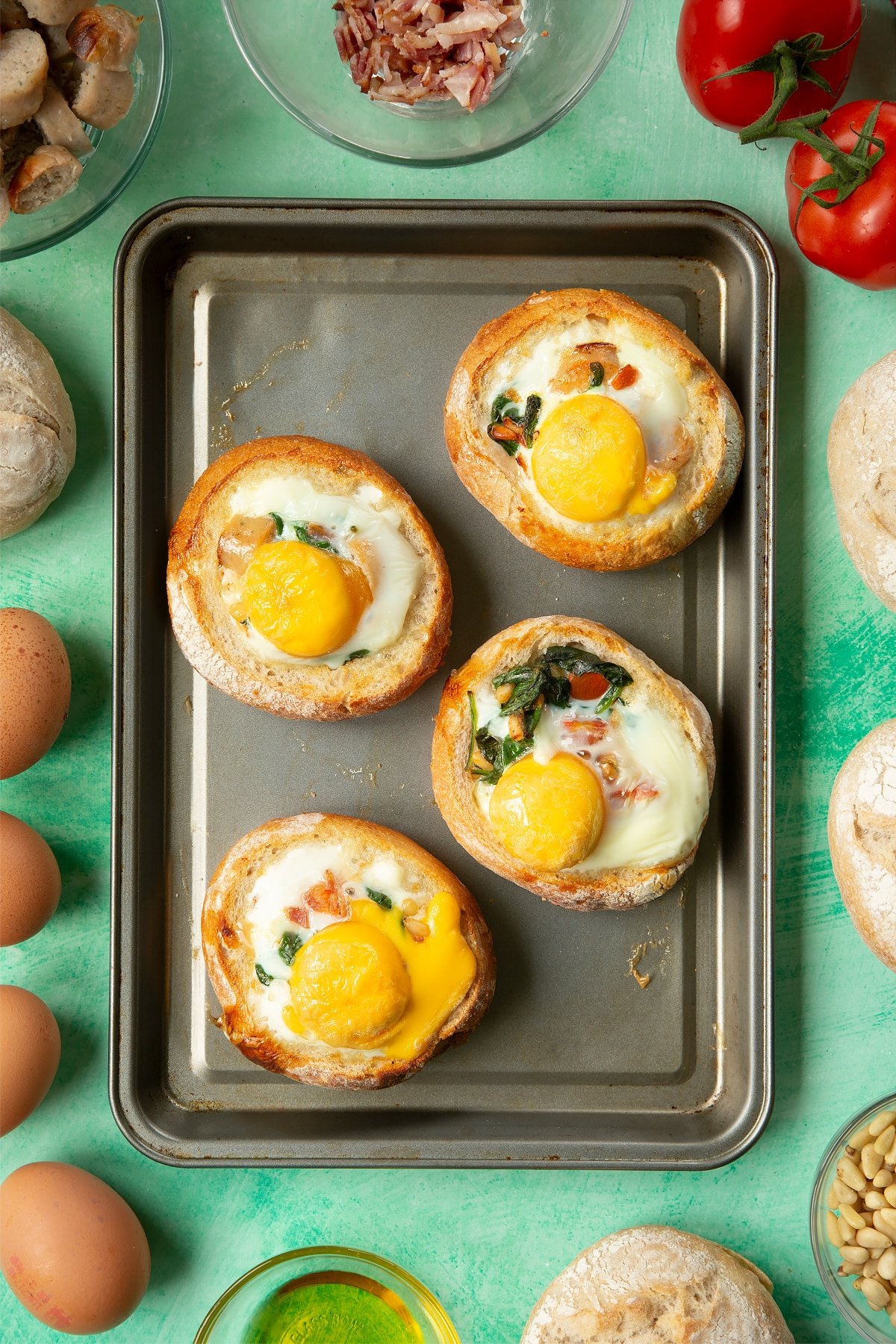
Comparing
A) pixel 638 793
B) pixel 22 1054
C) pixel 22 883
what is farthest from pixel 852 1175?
pixel 22 883

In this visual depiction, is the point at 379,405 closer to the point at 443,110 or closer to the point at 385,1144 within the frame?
the point at 443,110

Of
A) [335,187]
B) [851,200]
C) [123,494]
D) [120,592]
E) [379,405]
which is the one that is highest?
[851,200]

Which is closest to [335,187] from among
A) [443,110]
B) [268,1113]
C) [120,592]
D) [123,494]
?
[443,110]

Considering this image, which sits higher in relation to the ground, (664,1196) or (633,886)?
(633,886)

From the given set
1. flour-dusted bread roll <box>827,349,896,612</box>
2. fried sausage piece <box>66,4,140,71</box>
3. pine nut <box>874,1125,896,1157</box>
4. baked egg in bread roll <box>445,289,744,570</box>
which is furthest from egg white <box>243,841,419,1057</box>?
fried sausage piece <box>66,4,140,71</box>

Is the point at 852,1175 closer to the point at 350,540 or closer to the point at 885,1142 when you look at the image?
Result: the point at 885,1142

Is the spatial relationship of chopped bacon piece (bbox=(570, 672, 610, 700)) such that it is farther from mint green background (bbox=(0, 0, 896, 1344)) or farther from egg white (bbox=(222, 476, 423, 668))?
mint green background (bbox=(0, 0, 896, 1344))

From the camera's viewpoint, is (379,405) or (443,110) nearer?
(443,110)

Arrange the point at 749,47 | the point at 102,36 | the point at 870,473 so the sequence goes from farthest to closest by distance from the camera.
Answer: the point at 870,473
the point at 749,47
the point at 102,36
